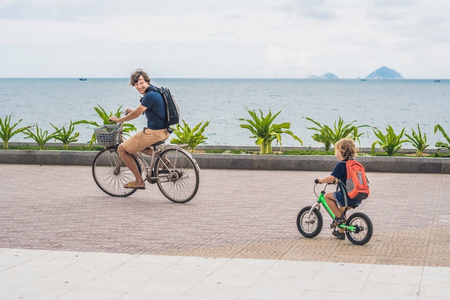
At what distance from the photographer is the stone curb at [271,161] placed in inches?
564

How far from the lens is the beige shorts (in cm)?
1047

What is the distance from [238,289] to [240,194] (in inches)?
224

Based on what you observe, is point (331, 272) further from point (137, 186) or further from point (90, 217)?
point (137, 186)

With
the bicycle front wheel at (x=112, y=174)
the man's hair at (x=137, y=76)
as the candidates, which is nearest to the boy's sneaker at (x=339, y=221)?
the man's hair at (x=137, y=76)

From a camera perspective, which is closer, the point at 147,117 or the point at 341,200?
the point at 341,200

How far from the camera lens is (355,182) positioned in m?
7.64

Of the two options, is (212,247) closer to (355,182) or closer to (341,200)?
(341,200)

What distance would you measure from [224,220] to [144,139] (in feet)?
6.94

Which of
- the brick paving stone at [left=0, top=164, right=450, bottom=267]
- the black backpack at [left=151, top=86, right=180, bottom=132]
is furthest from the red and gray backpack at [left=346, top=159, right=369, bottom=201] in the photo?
the black backpack at [left=151, top=86, right=180, bottom=132]

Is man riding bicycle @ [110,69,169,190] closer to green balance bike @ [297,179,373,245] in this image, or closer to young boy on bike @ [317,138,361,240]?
green balance bike @ [297,179,373,245]

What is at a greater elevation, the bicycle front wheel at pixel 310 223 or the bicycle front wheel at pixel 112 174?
the bicycle front wheel at pixel 112 174

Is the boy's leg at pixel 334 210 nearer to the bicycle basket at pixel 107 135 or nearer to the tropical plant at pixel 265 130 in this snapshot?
the bicycle basket at pixel 107 135

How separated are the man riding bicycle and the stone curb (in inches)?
169

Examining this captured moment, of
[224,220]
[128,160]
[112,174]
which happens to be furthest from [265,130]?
[224,220]
